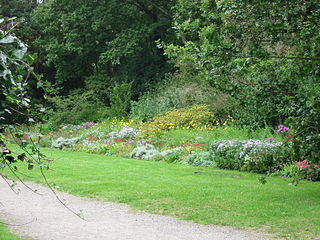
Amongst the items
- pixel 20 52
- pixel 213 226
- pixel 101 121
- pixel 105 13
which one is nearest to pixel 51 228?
pixel 213 226

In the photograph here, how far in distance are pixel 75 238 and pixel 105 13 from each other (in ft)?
68.5

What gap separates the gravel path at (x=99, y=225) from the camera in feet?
19.8

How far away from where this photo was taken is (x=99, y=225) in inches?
260

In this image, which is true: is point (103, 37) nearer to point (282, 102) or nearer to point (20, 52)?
point (282, 102)

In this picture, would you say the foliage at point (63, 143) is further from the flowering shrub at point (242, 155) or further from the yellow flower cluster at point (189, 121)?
the flowering shrub at point (242, 155)

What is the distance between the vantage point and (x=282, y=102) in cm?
676

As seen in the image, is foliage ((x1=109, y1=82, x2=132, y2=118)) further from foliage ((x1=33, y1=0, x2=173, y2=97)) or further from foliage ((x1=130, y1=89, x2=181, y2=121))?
foliage ((x1=33, y1=0, x2=173, y2=97))

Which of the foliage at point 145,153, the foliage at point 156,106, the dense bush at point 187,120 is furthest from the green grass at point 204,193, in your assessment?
the foliage at point 156,106

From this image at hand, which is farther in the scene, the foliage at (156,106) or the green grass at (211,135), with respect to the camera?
the foliage at (156,106)

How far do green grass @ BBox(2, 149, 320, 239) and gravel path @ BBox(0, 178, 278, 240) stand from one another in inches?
14.5

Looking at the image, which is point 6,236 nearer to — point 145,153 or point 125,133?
point 145,153

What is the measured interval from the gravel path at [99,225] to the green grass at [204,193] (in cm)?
37

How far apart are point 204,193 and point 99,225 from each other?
8.93 ft

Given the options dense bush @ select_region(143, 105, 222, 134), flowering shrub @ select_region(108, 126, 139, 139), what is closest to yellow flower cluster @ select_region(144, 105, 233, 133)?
dense bush @ select_region(143, 105, 222, 134)
